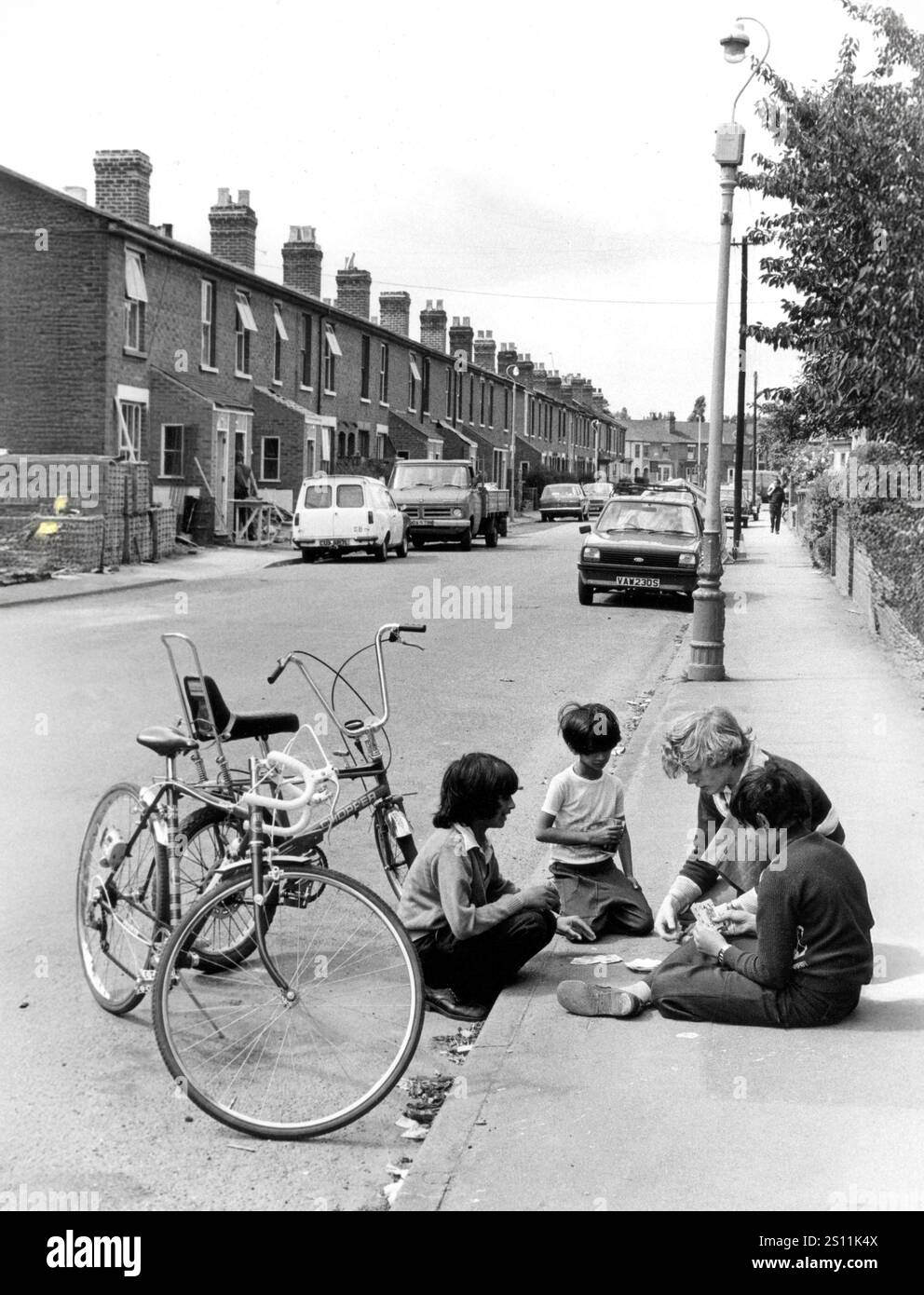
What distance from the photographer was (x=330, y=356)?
4297 centimetres

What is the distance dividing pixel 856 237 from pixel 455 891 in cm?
1123

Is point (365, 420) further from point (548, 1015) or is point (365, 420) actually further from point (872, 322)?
point (548, 1015)

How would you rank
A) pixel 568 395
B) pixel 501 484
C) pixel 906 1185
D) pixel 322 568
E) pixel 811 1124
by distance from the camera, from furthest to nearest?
pixel 568 395 < pixel 501 484 < pixel 322 568 < pixel 811 1124 < pixel 906 1185

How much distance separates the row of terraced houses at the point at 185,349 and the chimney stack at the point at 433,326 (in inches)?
240

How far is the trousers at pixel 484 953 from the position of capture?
5.05 m

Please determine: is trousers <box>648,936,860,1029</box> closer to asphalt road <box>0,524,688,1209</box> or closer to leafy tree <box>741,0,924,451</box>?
asphalt road <box>0,524,688,1209</box>

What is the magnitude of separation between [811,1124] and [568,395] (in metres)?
96.1

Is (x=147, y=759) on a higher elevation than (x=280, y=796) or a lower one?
lower

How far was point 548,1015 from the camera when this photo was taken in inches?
191

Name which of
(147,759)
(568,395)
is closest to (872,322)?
(147,759)

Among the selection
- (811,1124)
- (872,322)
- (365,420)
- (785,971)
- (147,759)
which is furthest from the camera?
(365,420)

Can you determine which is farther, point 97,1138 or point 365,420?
point 365,420

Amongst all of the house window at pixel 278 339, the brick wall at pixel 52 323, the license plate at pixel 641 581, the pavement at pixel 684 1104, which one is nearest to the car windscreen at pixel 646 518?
the license plate at pixel 641 581

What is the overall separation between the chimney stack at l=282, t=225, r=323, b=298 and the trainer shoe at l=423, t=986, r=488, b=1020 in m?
40.4
